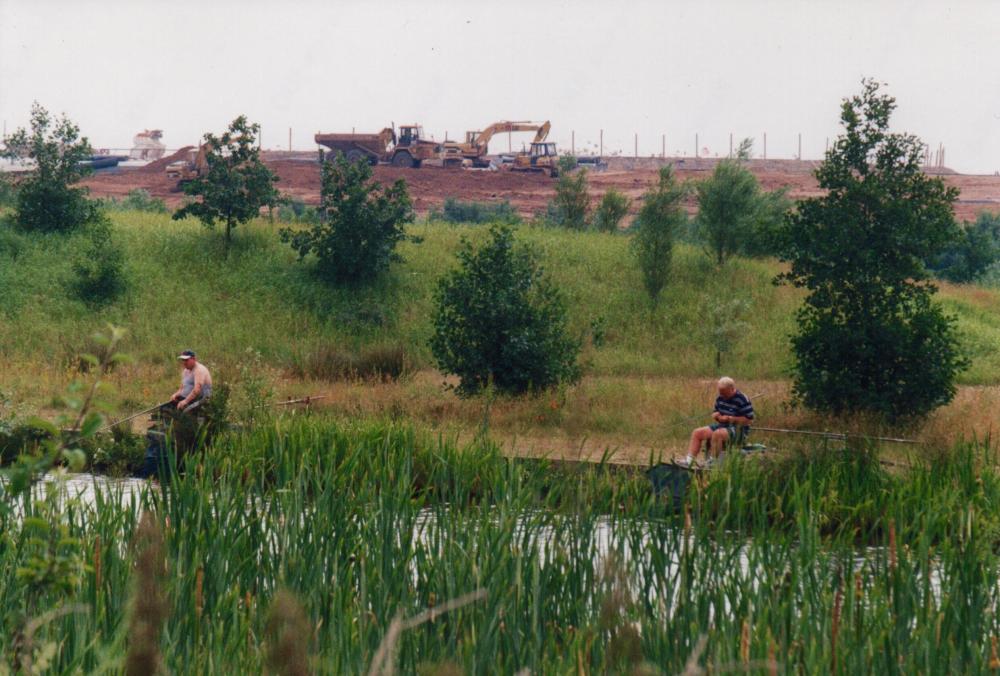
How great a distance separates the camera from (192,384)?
1541cm

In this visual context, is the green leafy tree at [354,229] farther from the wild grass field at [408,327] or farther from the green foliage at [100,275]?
the green foliage at [100,275]

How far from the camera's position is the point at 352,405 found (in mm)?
18359

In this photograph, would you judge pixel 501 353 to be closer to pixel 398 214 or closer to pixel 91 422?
pixel 398 214

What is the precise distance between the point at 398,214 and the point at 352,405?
12.8 meters

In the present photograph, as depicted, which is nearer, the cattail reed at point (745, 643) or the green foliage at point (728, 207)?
the cattail reed at point (745, 643)

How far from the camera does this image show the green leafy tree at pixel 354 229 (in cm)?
2989

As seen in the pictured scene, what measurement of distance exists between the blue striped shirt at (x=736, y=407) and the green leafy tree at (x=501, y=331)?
6130mm

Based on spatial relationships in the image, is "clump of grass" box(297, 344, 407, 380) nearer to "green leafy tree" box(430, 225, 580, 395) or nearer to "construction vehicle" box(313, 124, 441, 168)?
"green leafy tree" box(430, 225, 580, 395)

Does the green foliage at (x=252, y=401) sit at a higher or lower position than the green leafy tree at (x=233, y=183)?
lower

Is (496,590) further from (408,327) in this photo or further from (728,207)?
(728,207)

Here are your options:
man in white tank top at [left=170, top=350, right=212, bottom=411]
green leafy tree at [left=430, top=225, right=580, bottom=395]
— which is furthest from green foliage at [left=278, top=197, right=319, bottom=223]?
man in white tank top at [left=170, top=350, right=212, bottom=411]

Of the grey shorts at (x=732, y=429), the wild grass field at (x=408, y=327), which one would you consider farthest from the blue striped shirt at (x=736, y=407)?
the wild grass field at (x=408, y=327)

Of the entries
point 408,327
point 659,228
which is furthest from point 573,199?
point 408,327

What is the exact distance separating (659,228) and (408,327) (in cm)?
686
